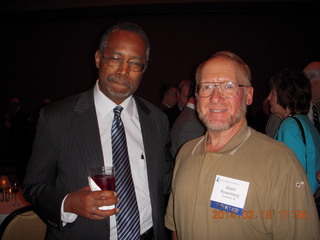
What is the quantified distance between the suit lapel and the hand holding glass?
0.23 m

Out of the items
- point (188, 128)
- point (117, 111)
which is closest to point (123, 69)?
point (117, 111)

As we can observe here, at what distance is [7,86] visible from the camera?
9.52 m

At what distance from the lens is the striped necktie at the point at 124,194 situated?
1.48m

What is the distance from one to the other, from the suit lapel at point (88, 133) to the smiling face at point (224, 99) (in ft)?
2.20

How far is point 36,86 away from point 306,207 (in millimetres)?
9761

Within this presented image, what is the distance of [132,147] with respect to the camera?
1688 millimetres

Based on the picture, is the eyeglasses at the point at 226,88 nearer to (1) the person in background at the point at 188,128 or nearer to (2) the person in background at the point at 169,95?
(1) the person in background at the point at 188,128

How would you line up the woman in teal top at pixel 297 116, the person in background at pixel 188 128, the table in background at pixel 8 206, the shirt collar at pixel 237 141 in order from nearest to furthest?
the shirt collar at pixel 237 141
the woman in teal top at pixel 297 116
the table in background at pixel 8 206
the person in background at pixel 188 128

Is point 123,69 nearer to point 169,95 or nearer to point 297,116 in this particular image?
point 297,116

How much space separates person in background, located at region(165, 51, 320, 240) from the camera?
1.17 meters

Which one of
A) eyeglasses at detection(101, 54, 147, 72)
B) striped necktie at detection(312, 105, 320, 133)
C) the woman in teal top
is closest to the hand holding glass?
eyeglasses at detection(101, 54, 147, 72)

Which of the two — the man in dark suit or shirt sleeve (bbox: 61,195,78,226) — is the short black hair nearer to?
the man in dark suit

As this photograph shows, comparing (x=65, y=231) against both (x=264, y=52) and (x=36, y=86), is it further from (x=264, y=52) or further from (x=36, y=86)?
(x=36, y=86)
